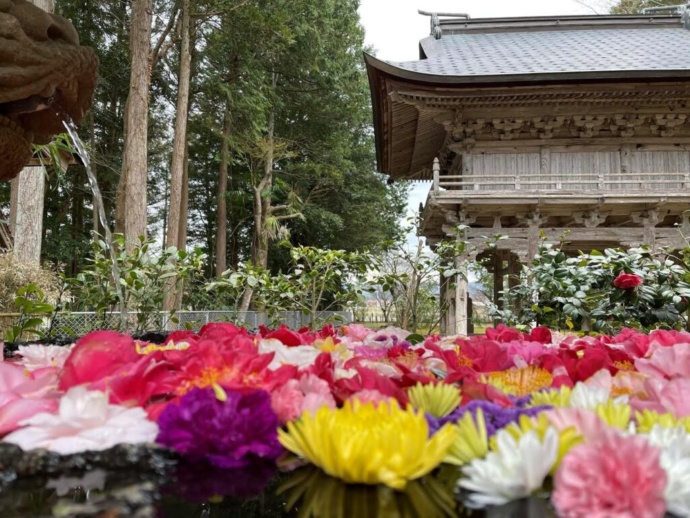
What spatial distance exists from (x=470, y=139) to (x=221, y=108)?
7536 mm

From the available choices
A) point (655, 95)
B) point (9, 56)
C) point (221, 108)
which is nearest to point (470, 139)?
point (655, 95)

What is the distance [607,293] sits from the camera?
3.54 metres

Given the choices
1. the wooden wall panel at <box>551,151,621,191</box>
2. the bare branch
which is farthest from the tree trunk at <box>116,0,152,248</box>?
the wooden wall panel at <box>551,151,621,191</box>

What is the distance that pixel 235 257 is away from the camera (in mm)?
18562

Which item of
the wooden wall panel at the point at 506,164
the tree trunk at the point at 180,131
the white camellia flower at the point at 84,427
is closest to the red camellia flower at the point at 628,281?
the white camellia flower at the point at 84,427

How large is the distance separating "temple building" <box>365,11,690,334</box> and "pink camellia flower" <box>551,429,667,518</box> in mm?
7008

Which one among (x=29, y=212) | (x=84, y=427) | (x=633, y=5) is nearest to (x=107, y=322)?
(x=84, y=427)

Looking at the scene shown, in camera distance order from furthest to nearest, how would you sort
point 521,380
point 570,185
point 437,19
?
1. point 437,19
2. point 570,185
3. point 521,380

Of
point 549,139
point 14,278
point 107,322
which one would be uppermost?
point 549,139

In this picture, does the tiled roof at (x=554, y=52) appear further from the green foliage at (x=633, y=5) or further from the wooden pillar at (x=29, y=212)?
the green foliage at (x=633, y=5)

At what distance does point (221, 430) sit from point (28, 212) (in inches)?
298

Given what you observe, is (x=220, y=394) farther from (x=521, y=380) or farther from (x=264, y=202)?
(x=264, y=202)

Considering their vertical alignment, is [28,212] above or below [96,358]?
above

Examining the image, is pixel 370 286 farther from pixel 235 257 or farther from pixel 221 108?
pixel 235 257
